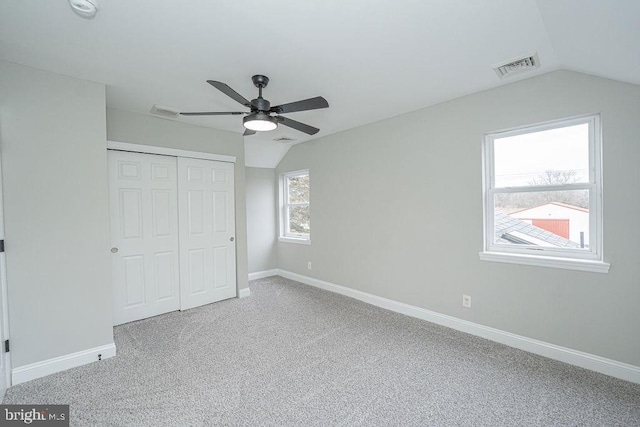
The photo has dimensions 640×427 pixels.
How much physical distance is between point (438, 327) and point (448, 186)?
159 cm

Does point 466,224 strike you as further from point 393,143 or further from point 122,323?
point 122,323

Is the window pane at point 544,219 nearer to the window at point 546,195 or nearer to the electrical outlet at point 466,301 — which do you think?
the window at point 546,195

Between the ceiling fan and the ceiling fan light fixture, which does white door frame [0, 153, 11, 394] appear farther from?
the ceiling fan light fixture

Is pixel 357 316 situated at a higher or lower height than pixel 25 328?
lower

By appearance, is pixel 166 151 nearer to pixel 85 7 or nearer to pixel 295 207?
pixel 85 7

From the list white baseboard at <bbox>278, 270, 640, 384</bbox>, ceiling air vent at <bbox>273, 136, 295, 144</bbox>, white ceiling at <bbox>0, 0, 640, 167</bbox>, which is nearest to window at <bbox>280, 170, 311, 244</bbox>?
ceiling air vent at <bbox>273, 136, 295, 144</bbox>

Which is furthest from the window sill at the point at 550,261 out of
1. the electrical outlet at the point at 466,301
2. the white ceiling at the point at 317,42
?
the white ceiling at the point at 317,42

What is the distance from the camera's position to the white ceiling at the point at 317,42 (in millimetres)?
1628

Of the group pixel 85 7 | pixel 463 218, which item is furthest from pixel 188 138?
pixel 463 218

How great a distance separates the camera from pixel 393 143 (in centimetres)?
360

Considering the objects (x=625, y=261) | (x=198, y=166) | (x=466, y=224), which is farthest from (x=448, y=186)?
(x=198, y=166)

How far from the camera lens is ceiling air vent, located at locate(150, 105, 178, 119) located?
3.17 metres

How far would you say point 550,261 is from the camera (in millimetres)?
2443

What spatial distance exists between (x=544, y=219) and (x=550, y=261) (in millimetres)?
396
